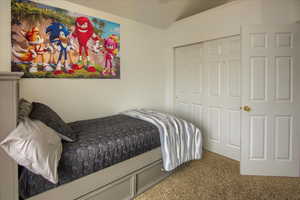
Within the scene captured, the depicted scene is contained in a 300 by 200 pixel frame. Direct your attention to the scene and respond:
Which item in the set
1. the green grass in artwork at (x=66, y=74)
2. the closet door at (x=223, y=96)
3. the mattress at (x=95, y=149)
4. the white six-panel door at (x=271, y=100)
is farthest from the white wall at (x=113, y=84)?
the white six-panel door at (x=271, y=100)

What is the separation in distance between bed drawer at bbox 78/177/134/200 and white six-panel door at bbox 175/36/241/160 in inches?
77.4

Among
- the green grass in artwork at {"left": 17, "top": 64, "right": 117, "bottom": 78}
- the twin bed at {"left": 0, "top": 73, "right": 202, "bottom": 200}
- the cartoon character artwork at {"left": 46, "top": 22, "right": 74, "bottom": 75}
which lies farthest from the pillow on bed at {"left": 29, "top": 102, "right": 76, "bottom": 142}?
the cartoon character artwork at {"left": 46, "top": 22, "right": 74, "bottom": 75}

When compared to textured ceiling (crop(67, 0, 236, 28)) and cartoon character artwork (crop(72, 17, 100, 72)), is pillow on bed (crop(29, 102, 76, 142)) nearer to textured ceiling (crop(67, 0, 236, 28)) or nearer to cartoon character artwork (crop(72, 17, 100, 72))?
cartoon character artwork (crop(72, 17, 100, 72))

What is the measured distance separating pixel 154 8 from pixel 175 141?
2.45 metres

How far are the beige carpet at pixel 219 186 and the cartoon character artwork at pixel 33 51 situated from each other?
6.81 ft

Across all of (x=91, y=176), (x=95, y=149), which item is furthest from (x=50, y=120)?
(x=91, y=176)

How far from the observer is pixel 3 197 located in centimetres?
104

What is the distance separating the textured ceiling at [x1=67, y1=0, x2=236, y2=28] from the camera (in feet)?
9.05

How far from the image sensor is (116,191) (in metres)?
1.72

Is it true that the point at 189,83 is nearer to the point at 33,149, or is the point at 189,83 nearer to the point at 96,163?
the point at 96,163

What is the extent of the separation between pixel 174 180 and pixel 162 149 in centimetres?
47

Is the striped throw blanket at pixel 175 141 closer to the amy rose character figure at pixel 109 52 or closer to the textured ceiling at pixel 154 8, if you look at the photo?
the amy rose character figure at pixel 109 52

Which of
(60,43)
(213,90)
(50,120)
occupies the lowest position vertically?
(50,120)

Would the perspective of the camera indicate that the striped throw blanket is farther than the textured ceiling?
No
